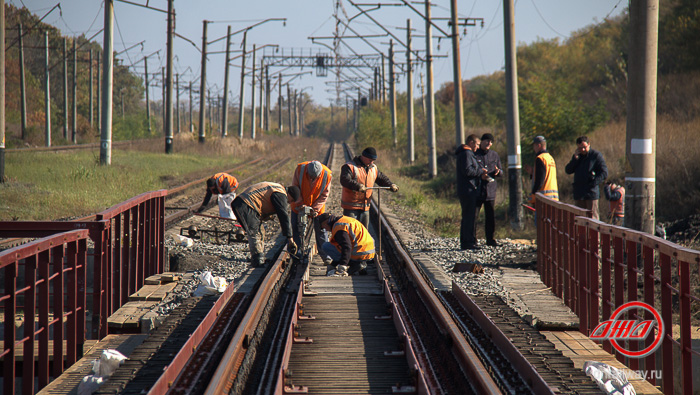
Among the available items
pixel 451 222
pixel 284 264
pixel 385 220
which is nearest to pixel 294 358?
pixel 284 264

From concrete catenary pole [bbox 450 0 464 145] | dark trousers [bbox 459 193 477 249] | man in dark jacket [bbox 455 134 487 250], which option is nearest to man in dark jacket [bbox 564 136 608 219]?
man in dark jacket [bbox 455 134 487 250]

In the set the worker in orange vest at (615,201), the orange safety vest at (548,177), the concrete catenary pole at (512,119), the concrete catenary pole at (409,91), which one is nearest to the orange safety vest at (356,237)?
the orange safety vest at (548,177)

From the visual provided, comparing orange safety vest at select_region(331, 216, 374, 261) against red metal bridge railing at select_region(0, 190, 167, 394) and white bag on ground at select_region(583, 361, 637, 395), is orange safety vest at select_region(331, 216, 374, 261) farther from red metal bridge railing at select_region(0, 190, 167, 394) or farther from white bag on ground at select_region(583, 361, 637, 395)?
white bag on ground at select_region(583, 361, 637, 395)

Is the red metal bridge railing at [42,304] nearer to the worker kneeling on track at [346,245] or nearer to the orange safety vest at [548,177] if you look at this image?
the worker kneeling on track at [346,245]

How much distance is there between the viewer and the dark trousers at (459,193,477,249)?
37.7ft

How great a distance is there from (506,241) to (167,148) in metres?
25.9

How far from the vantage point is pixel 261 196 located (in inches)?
395

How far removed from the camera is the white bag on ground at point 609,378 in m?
4.86

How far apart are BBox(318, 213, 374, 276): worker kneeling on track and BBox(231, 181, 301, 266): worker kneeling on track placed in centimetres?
65

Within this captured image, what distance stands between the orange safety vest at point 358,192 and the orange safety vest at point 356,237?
102 centimetres

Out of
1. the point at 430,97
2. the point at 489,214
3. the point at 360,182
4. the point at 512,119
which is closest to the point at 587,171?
the point at 489,214

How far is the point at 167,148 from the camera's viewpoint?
3512cm

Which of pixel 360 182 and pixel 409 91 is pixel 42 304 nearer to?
pixel 360 182

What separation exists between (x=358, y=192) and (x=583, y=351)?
194 inches
